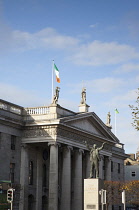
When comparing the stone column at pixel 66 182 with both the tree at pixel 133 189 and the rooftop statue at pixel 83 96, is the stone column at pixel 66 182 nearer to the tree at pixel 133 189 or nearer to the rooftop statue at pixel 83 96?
the rooftop statue at pixel 83 96

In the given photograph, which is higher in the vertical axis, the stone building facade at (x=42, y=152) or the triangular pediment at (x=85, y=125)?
the triangular pediment at (x=85, y=125)

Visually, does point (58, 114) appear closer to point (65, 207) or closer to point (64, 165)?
point (64, 165)

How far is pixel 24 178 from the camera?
58.2 m

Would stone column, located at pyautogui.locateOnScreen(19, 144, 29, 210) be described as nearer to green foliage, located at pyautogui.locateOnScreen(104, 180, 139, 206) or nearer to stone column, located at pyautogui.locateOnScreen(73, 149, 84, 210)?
stone column, located at pyautogui.locateOnScreen(73, 149, 84, 210)

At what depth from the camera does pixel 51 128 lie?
58500mm

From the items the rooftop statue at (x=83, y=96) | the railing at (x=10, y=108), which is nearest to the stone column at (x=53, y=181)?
the railing at (x=10, y=108)

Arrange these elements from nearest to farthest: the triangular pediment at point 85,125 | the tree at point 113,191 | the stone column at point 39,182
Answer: the stone column at point 39,182 < the triangular pediment at point 85,125 < the tree at point 113,191

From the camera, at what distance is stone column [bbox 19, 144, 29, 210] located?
57431 mm

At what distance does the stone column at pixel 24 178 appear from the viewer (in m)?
57.4

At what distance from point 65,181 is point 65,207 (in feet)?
10.9

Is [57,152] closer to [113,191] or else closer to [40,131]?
[40,131]

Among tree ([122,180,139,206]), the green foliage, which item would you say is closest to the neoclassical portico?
the green foliage

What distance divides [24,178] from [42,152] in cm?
594

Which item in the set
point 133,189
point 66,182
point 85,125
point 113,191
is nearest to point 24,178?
point 66,182
